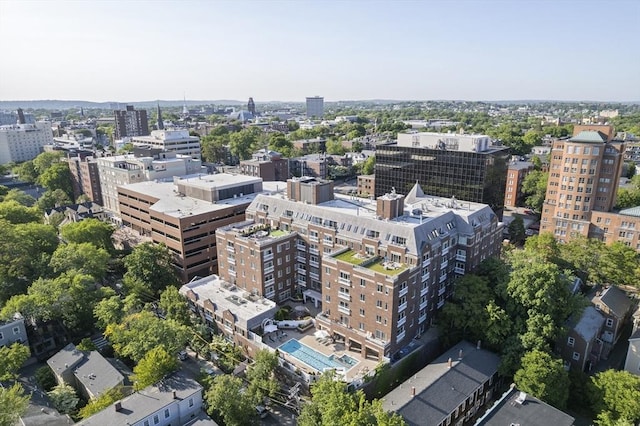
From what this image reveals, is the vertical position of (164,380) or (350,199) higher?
(350,199)

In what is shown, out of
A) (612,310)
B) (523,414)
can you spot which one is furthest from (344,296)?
(612,310)

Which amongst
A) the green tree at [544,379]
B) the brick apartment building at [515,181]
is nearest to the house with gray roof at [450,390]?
the green tree at [544,379]

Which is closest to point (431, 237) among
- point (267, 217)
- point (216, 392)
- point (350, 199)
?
point (350, 199)

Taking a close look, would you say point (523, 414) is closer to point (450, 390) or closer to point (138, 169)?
point (450, 390)

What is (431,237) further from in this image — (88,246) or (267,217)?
(88,246)

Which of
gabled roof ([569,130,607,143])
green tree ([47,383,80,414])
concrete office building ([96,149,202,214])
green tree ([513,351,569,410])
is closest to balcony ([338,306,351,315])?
green tree ([513,351,569,410])
